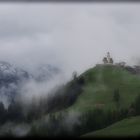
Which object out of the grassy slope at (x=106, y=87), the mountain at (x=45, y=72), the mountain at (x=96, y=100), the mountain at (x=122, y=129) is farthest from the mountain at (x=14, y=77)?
the mountain at (x=122, y=129)

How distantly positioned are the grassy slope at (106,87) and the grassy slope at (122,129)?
25cm

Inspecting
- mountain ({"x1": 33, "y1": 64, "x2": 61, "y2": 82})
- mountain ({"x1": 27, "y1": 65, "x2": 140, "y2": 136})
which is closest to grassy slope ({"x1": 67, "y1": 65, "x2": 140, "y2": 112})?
mountain ({"x1": 27, "y1": 65, "x2": 140, "y2": 136})

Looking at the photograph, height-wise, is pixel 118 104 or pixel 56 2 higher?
pixel 56 2

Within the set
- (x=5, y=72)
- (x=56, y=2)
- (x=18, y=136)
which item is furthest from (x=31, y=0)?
(x=18, y=136)

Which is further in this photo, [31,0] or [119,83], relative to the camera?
[119,83]

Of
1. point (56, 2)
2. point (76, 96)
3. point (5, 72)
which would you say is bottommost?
point (76, 96)

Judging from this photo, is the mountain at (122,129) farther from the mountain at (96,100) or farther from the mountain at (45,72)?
the mountain at (45,72)

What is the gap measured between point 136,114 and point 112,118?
324mm

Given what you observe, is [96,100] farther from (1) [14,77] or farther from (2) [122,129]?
(1) [14,77]

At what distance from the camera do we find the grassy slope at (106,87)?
5.48 meters

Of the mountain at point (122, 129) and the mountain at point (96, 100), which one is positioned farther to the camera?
the mountain at point (96, 100)

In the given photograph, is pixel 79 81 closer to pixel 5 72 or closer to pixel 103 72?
pixel 103 72

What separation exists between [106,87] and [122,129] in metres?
0.64

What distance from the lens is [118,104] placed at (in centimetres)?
550
